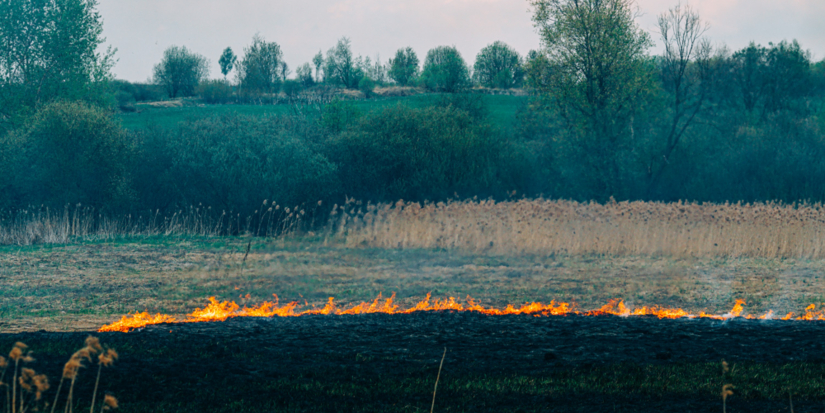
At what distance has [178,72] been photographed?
7100 cm

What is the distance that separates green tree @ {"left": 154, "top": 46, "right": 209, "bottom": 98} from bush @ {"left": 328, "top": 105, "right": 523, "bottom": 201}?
48.9m

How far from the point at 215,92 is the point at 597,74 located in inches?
1741

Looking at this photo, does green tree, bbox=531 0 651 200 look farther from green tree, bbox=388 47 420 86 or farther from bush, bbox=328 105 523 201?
green tree, bbox=388 47 420 86

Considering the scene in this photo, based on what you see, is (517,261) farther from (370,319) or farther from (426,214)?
(370,319)

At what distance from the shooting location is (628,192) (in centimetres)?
3244

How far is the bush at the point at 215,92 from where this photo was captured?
64.4 metres

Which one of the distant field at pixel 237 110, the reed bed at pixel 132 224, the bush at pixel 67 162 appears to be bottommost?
the reed bed at pixel 132 224

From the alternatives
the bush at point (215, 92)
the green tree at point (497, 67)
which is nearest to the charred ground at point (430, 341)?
the bush at point (215, 92)

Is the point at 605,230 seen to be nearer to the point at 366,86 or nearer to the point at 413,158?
the point at 413,158

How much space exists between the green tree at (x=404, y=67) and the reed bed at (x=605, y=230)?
55934mm

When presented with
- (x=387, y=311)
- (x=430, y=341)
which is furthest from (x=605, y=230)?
(x=430, y=341)

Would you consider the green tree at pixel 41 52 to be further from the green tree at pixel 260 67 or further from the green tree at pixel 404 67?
the green tree at pixel 404 67

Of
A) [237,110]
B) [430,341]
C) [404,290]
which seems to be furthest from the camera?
[237,110]

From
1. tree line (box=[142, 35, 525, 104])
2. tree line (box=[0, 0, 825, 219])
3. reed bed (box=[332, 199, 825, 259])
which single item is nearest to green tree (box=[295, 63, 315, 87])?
tree line (box=[142, 35, 525, 104])
